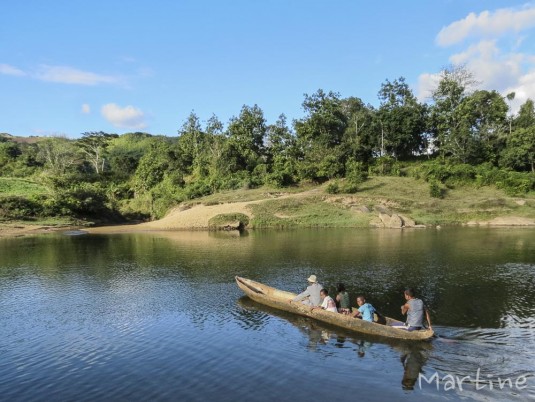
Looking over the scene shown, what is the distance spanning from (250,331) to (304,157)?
266 ft

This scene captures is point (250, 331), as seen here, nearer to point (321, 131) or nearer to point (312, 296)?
point (312, 296)

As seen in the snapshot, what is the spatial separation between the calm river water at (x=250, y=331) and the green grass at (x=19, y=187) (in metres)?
49.5

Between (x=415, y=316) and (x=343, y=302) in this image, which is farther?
(x=343, y=302)

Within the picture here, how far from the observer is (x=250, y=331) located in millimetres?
21234

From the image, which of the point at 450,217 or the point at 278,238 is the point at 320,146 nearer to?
the point at 450,217

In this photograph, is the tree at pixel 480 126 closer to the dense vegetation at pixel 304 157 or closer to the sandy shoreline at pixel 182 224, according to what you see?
the dense vegetation at pixel 304 157

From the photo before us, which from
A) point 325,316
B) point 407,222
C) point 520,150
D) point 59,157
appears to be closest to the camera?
point 325,316

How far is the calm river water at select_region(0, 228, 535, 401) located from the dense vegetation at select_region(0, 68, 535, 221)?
1591 inches

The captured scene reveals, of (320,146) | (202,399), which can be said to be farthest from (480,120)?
(202,399)

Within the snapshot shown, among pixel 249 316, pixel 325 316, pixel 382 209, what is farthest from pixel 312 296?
pixel 382 209

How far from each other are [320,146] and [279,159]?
369 inches

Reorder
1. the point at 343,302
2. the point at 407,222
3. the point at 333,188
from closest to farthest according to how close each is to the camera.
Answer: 1. the point at 343,302
2. the point at 407,222
3. the point at 333,188

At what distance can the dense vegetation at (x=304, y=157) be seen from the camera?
8119 cm

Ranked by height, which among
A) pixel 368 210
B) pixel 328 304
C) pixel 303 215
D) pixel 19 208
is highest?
pixel 19 208
